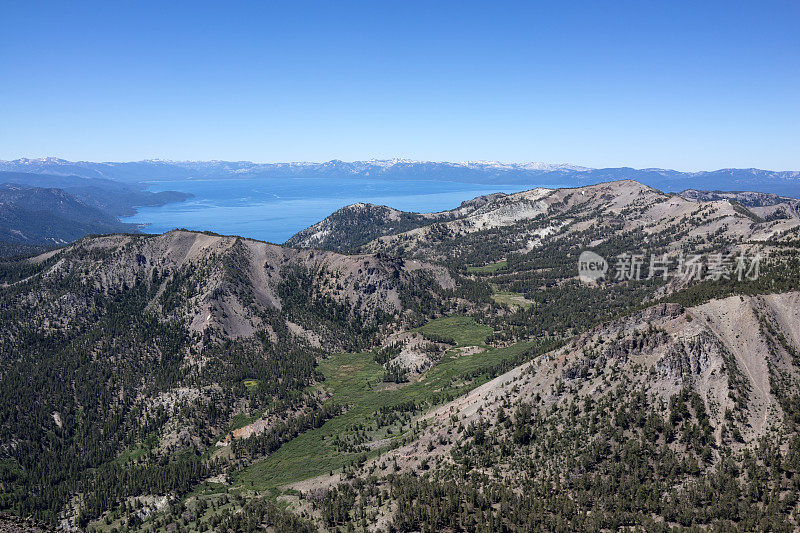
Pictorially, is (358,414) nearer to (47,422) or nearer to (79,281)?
(47,422)

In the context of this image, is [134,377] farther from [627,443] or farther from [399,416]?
[627,443]

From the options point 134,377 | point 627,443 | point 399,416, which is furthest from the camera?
point 134,377

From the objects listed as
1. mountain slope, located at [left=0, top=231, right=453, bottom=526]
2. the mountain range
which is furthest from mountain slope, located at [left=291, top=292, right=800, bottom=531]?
mountain slope, located at [left=0, top=231, right=453, bottom=526]

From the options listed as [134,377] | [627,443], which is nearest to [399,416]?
[627,443]

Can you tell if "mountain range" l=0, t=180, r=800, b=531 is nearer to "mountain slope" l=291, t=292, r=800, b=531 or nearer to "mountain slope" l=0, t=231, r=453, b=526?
"mountain slope" l=291, t=292, r=800, b=531

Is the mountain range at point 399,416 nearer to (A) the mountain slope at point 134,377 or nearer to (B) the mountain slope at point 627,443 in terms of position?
(B) the mountain slope at point 627,443

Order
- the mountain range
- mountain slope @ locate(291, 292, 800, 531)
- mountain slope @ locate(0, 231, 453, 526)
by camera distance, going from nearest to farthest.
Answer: mountain slope @ locate(291, 292, 800, 531)
the mountain range
mountain slope @ locate(0, 231, 453, 526)

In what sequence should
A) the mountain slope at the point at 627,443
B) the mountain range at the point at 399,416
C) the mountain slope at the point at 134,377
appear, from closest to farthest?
the mountain slope at the point at 627,443 → the mountain range at the point at 399,416 → the mountain slope at the point at 134,377

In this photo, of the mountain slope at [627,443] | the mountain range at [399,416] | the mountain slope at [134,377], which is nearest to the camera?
the mountain slope at [627,443]

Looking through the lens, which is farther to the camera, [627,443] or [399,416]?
[399,416]

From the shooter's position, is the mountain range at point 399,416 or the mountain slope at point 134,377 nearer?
the mountain range at point 399,416

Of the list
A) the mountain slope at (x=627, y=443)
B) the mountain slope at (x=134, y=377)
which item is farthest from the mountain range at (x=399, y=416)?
the mountain slope at (x=134, y=377)
